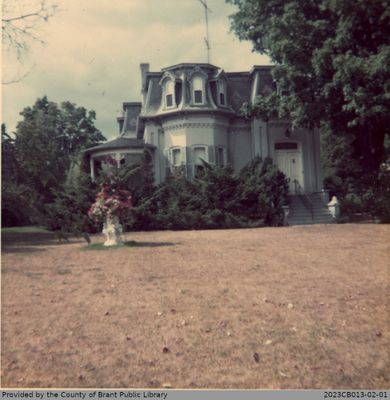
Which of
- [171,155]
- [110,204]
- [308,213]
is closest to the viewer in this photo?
[110,204]

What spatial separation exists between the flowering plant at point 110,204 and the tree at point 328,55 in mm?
6518

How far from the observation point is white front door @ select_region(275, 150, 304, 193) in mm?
21531

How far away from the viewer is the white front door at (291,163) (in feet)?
70.6

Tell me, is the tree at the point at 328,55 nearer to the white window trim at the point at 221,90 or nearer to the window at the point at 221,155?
the window at the point at 221,155

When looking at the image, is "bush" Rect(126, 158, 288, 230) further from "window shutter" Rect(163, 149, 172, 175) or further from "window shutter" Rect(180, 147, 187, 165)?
"window shutter" Rect(163, 149, 172, 175)

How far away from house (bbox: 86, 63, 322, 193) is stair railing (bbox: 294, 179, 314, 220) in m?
0.06

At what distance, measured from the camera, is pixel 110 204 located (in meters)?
10.4

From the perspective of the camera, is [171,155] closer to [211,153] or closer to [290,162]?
[211,153]

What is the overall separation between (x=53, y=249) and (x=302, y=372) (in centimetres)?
902

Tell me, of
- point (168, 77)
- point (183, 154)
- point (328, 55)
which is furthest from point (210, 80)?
point (328, 55)

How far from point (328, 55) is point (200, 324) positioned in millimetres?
11529

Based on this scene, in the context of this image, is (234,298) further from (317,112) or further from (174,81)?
(174,81)

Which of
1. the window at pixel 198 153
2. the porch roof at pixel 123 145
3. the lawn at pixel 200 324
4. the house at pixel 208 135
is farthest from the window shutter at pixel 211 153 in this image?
the lawn at pixel 200 324

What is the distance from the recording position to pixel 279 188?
1766cm
